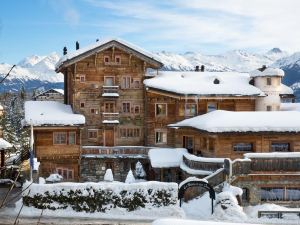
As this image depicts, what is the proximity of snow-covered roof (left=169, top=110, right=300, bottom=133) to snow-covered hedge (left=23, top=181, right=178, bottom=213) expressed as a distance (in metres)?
7.61

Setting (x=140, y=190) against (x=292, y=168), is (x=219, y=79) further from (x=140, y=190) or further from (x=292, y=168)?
(x=140, y=190)

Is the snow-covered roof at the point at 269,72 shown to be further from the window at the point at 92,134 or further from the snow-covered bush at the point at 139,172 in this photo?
the window at the point at 92,134

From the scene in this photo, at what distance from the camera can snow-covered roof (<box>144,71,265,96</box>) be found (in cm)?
4681

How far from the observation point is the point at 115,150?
47.2 metres

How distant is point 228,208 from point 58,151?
764 inches

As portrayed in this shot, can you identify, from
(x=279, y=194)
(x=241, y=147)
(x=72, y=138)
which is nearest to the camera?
(x=279, y=194)

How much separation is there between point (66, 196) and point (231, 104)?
21.9 metres

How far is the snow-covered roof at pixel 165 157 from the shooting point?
140 feet

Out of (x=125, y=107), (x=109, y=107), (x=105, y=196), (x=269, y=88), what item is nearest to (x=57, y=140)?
(x=109, y=107)

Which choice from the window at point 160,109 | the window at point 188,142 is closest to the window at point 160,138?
the window at point 160,109

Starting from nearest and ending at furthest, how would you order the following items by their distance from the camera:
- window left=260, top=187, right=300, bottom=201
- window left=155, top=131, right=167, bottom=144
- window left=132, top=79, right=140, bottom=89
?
window left=260, top=187, right=300, bottom=201
window left=132, top=79, right=140, bottom=89
window left=155, top=131, right=167, bottom=144

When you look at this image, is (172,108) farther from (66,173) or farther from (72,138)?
Answer: (66,173)

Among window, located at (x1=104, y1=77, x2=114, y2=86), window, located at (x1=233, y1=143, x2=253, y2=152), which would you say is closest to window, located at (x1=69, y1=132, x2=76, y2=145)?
window, located at (x1=104, y1=77, x2=114, y2=86)

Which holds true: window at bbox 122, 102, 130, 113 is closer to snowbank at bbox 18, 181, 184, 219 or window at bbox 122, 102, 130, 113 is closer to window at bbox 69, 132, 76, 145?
window at bbox 69, 132, 76, 145
